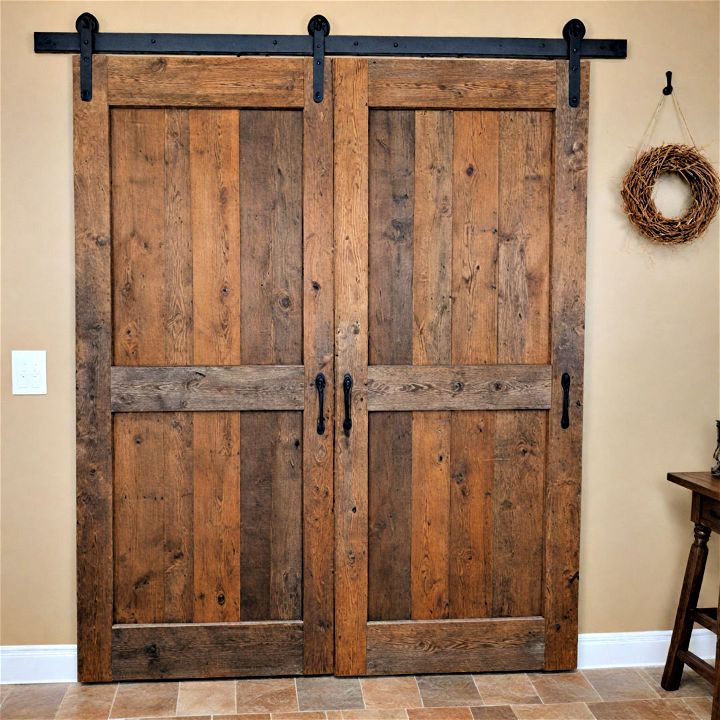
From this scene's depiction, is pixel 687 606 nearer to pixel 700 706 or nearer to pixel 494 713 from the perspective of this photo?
pixel 700 706

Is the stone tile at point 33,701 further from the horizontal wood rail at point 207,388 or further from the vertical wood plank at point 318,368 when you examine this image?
the horizontal wood rail at point 207,388

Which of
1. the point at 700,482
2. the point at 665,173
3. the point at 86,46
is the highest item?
the point at 86,46

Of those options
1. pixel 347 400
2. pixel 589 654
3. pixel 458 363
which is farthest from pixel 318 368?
pixel 589 654

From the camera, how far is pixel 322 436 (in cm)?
284

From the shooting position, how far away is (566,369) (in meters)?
2.89

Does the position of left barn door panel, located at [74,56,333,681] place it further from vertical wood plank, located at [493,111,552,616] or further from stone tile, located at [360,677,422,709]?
vertical wood plank, located at [493,111,552,616]

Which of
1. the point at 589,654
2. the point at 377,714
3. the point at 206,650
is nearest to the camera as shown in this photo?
the point at 377,714

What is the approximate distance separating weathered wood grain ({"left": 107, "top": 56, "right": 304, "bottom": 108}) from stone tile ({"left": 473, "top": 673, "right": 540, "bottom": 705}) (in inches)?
80.0

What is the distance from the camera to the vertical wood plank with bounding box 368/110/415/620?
2822 mm

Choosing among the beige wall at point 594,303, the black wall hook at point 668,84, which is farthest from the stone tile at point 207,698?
the black wall hook at point 668,84

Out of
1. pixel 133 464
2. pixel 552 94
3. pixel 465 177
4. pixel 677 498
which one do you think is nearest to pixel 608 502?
pixel 677 498

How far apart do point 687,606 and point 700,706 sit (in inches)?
12.4

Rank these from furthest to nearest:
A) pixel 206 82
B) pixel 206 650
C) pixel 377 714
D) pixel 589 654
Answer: pixel 589 654
pixel 206 650
pixel 206 82
pixel 377 714

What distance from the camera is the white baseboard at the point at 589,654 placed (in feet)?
9.30
